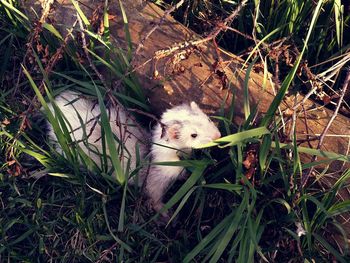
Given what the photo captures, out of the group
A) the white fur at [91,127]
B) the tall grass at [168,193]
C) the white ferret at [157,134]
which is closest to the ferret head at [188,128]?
the white ferret at [157,134]

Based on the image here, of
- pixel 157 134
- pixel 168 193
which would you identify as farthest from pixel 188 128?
pixel 168 193

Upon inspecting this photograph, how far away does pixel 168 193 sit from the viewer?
3.10 m

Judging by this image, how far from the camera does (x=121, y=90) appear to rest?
3.10m

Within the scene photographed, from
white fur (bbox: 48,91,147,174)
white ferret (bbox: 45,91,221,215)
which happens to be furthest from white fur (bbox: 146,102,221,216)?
white fur (bbox: 48,91,147,174)

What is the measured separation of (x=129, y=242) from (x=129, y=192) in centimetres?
30

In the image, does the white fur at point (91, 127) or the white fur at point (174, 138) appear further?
the white fur at point (91, 127)

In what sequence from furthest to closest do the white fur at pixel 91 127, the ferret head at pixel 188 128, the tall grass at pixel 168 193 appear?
the white fur at pixel 91 127 < the ferret head at pixel 188 128 < the tall grass at pixel 168 193

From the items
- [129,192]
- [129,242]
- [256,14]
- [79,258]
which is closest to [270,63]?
[256,14]

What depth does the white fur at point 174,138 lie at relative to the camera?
9.12 feet

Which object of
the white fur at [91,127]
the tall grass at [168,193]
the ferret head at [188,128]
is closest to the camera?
the tall grass at [168,193]

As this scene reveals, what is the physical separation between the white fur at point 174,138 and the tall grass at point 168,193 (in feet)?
0.31

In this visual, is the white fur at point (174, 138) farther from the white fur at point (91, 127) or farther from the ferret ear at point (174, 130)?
the white fur at point (91, 127)

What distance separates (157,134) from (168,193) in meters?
0.43

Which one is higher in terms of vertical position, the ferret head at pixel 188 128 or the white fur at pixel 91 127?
the ferret head at pixel 188 128
